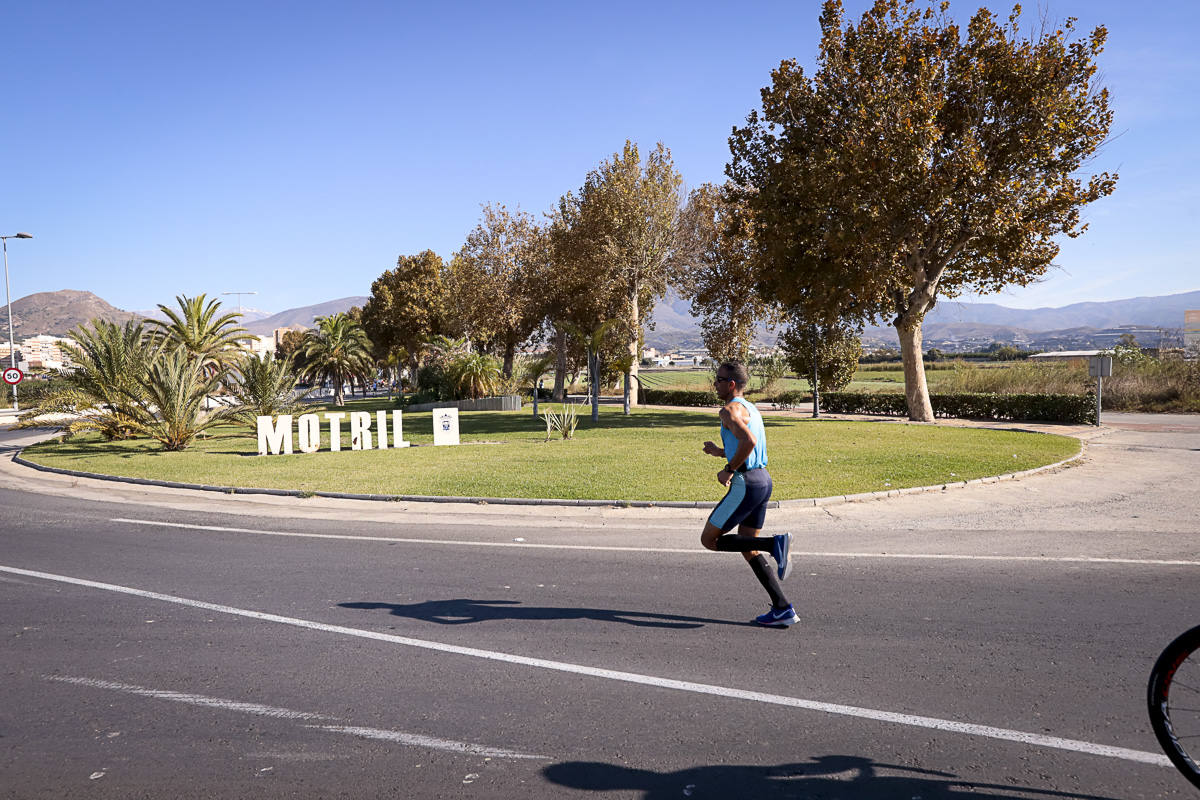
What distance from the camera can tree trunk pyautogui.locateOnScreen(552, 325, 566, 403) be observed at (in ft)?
Result: 140

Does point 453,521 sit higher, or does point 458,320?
point 458,320

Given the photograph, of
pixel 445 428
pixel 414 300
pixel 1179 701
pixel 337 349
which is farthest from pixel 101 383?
pixel 414 300

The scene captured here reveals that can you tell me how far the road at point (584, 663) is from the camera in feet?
12.1

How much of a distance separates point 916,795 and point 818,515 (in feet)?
22.6

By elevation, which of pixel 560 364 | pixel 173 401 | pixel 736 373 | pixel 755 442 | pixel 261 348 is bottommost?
pixel 755 442

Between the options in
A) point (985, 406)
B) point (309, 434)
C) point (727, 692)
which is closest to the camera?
point (727, 692)

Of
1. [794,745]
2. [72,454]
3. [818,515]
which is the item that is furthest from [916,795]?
[72,454]

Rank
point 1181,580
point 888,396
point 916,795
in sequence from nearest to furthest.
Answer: point 916,795 → point 1181,580 → point 888,396

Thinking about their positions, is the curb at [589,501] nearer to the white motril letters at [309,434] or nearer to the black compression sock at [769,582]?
the white motril letters at [309,434]

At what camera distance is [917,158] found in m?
20.3

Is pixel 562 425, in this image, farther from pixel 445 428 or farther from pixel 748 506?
pixel 748 506

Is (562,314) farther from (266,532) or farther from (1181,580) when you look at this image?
(1181,580)

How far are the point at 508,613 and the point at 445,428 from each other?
14.7 meters

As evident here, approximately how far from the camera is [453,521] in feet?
33.4
